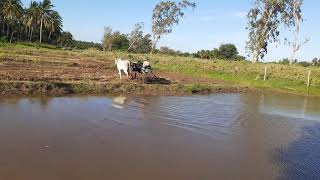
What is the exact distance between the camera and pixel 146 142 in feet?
26.3

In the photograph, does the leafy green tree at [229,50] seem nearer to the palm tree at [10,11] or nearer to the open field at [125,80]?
the palm tree at [10,11]

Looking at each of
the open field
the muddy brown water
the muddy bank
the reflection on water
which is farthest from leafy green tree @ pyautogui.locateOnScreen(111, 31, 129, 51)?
the muddy brown water

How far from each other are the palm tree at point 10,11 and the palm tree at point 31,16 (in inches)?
73.2

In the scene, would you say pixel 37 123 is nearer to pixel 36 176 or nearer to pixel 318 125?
pixel 36 176

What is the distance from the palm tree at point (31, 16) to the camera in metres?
71.3

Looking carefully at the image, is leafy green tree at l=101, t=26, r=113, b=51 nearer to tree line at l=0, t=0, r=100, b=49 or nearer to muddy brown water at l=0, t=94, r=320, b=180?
tree line at l=0, t=0, r=100, b=49

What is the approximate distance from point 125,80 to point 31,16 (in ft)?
193

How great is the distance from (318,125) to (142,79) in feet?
28.1

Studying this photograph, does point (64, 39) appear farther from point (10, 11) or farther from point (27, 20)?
point (10, 11)

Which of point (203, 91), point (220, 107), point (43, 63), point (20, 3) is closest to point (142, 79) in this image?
point (203, 91)

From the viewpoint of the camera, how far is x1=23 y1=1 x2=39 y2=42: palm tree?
71.3 meters

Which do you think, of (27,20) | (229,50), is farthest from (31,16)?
(229,50)

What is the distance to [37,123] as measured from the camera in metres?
8.72

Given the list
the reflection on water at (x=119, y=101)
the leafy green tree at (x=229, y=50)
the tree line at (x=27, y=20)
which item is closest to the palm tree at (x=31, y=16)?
the tree line at (x=27, y=20)
